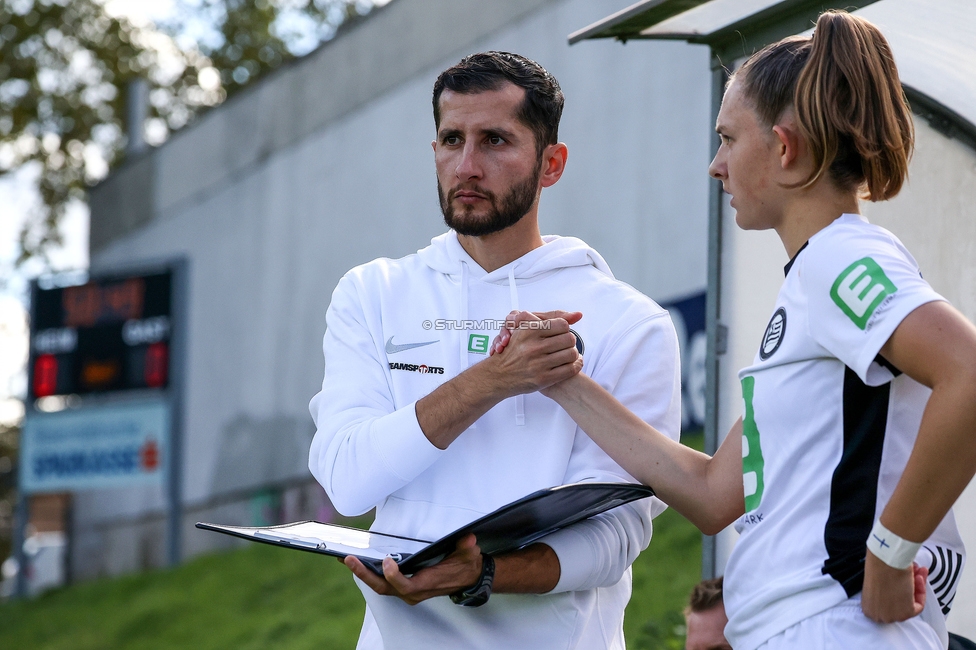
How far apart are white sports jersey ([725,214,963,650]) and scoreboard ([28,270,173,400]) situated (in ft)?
36.1

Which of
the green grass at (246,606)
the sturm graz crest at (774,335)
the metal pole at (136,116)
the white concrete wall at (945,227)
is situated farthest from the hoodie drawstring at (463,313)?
the metal pole at (136,116)

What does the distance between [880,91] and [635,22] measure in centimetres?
146

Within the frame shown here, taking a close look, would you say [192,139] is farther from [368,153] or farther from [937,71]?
[937,71]

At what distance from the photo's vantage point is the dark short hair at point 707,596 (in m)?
3.14

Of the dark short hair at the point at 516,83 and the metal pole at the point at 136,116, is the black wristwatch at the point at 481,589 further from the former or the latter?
the metal pole at the point at 136,116

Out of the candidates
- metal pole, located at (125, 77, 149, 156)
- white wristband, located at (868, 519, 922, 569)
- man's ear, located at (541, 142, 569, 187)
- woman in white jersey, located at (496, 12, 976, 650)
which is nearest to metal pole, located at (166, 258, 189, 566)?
metal pole, located at (125, 77, 149, 156)

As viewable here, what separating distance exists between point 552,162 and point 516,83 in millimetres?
204

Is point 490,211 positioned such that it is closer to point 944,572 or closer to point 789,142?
point 789,142

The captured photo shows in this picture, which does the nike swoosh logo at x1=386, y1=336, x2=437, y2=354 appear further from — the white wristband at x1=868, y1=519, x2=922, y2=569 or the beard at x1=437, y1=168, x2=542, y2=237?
the white wristband at x1=868, y1=519, x2=922, y2=569

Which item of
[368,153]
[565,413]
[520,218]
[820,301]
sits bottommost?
[565,413]

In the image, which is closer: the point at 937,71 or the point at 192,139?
the point at 937,71

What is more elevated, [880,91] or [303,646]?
[880,91]

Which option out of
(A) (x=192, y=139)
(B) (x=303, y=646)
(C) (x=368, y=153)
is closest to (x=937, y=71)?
(B) (x=303, y=646)

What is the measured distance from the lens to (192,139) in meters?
15.7
